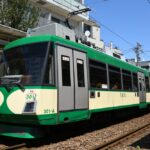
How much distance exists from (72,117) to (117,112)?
5.63m

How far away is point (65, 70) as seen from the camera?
37.4ft

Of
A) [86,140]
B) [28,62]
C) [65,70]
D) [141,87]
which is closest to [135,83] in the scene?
[141,87]

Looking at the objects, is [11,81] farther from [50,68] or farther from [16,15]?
[16,15]

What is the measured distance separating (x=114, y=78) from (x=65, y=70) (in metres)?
4.75

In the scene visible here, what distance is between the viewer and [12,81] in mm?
10984

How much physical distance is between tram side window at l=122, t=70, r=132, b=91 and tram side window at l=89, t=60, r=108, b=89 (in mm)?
2858

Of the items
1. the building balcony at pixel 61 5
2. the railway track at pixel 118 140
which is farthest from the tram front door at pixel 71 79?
the building balcony at pixel 61 5

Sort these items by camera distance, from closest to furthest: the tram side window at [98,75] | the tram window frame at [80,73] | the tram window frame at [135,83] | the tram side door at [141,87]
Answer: the tram window frame at [80,73] < the tram side window at [98,75] < the tram window frame at [135,83] < the tram side door at [141,87]

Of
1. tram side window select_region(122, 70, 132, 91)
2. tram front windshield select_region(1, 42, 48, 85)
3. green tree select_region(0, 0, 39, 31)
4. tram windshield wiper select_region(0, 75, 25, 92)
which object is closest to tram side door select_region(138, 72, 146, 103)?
tram side window select_region(122, 70, 132, 91)

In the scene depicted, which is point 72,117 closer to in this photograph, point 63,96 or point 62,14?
point 63,96

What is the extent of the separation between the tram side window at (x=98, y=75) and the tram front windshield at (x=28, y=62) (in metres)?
2.76

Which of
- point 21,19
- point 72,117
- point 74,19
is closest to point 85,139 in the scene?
point 72,117

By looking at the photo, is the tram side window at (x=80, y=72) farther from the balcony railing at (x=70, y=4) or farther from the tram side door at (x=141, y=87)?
the balcony railing at (x=70, y=4)

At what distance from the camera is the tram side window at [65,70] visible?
11.3 meters
